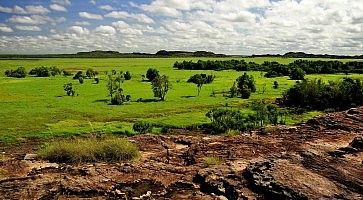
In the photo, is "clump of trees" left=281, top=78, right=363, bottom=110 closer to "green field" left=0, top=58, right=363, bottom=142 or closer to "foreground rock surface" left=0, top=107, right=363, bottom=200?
"green field" left=0, top=58, right=363, bottom=142

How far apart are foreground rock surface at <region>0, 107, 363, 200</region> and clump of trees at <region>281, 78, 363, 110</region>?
4444 centimetres

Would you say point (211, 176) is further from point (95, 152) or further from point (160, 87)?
point (160, 87)

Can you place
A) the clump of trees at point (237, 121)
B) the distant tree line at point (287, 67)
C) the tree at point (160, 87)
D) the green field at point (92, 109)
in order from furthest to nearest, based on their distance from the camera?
1. the distant tree line at point (287, 67)
2. the tree at point (160, 87)
3. the green field at point (92, 109)
4. the clump of trees at point (237, 121)

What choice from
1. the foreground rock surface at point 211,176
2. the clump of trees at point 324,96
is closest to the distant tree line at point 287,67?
the clump of trees at point 324,96

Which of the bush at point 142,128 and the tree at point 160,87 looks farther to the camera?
the tree at point 160,87

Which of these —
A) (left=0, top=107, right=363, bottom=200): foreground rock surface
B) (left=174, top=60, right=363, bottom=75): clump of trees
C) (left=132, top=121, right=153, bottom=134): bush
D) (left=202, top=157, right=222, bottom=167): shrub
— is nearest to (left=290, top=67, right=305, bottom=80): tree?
(left=174, top=60, right=363, bottom=75): clump of trees

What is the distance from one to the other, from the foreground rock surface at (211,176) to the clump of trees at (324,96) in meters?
44.4

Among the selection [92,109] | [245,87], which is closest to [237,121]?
[92,109]

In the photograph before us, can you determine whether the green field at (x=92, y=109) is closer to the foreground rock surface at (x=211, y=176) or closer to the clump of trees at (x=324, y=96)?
the clump of trees at (x=324, y=96)

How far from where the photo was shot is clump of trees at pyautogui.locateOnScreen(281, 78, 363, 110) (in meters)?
65.5

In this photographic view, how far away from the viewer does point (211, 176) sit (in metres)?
17.3

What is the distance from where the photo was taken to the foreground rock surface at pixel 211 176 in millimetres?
15081

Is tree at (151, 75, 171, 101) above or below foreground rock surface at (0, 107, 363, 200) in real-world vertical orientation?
below

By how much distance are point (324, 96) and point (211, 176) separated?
5543 centimetres
